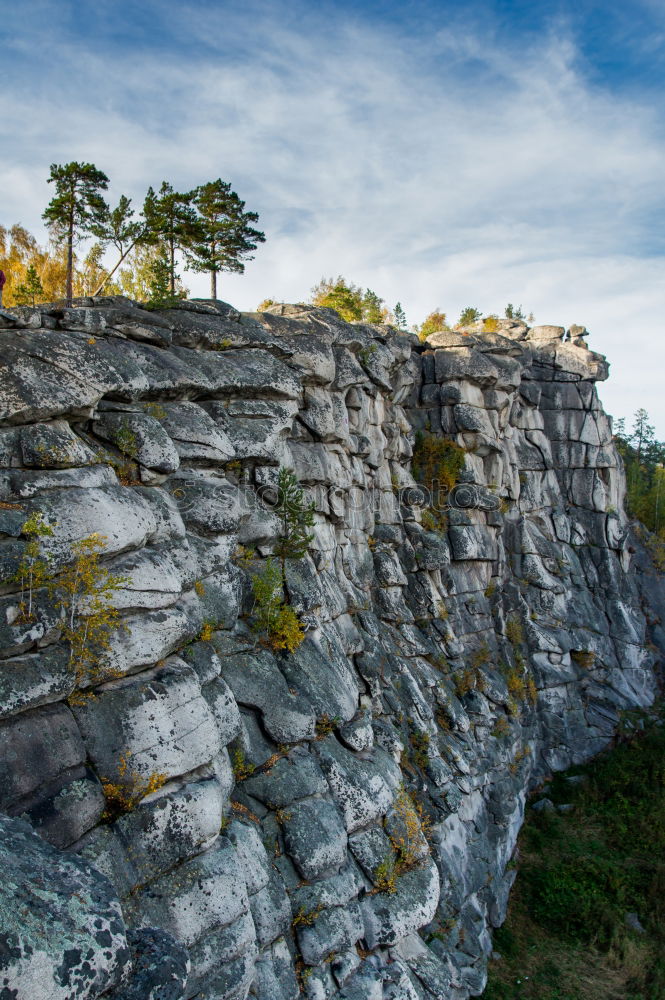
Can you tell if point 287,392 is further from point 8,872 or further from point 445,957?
point 445,957

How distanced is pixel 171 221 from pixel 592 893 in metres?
31.0

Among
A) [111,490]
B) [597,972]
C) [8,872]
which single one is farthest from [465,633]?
[8,872]

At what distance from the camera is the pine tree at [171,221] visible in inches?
966

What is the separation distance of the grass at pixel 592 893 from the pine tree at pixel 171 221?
27.5m

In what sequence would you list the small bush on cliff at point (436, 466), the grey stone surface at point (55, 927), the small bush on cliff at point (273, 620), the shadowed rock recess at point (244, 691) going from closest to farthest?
the grey stone surface at point (55, 927) < the shadowed rock recess at point (244, 691) < the small bush on cliff at point (273, 620) < the small bush on cliff at point (436, 466)

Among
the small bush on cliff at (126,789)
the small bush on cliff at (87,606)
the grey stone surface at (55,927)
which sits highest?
the small bush on cliff at (87,606)

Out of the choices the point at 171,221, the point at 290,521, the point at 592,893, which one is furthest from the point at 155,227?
the point at 592,893

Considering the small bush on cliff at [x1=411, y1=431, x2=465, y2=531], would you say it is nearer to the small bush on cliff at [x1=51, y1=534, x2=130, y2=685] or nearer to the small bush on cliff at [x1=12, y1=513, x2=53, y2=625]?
the small bush on cliff at [x1=51, y1=534, x2=130, y2=685]

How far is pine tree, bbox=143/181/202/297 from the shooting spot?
966 inches

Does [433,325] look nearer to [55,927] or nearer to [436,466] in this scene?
[436,466]

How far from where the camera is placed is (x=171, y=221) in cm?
2505

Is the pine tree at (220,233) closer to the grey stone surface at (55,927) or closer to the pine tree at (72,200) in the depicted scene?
the pine tree at (72,200)

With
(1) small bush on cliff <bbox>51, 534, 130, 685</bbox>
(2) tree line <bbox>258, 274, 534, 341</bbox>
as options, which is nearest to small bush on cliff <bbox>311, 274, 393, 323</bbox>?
(2) tree line <bbox>258, 274, 534, 341</bbox>

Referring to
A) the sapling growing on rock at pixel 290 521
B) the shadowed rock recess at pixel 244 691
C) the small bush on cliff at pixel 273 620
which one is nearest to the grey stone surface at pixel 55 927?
the shadowed rock recess at pixel 244 691
